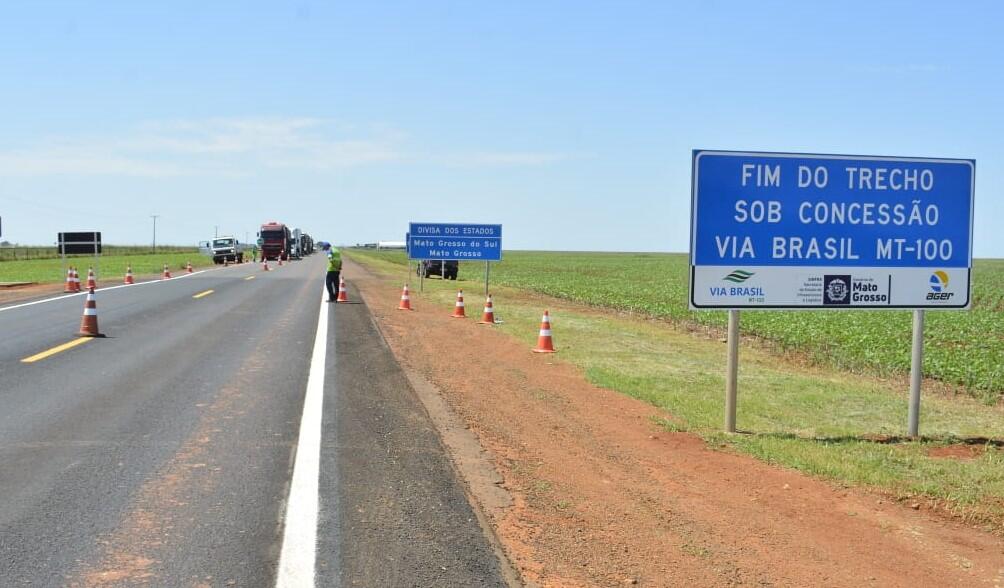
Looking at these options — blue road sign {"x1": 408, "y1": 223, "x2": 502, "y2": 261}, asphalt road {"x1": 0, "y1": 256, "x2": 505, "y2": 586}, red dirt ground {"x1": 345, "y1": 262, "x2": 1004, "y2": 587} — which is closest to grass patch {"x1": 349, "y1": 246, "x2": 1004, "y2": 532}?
red dirt ground {"x1": 345, "y1": 262, "x2": 1004, "y2": 587}

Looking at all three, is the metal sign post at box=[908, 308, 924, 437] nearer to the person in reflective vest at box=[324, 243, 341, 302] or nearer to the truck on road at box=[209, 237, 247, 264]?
the person in reflective vest at box=[324, 243, 341, 302]

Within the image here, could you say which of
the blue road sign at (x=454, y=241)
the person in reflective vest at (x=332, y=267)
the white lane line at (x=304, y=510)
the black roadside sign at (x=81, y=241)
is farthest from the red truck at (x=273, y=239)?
the white lane line at (x=304, y=510)

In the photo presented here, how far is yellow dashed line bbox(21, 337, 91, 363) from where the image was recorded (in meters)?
11.4

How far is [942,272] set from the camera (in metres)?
9.16

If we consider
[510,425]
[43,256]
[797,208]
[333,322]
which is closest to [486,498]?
[510,425]

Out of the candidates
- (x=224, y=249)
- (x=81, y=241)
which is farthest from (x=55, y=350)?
(x=224, y=249)

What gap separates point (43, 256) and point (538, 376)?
82.6 m

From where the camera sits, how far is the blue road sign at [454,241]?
29.8 meters

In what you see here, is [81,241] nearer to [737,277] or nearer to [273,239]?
[273,239]

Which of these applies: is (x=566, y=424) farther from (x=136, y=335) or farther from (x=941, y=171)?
(x=136, y=335)

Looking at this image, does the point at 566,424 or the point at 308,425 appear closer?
the point at 308,425

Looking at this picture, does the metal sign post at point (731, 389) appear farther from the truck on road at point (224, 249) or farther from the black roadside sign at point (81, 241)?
the truck on road at point (224, 249)

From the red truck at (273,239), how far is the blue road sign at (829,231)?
64.1m

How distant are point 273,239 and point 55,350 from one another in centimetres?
5968
